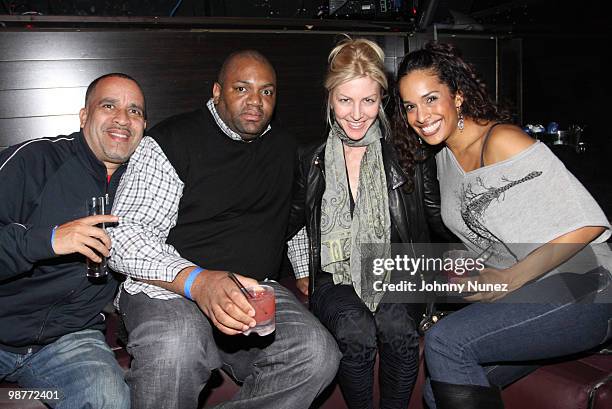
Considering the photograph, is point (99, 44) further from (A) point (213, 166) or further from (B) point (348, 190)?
(B) point (348, 190)

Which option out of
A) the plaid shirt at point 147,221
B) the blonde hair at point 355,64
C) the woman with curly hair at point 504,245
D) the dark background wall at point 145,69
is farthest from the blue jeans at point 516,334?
the dark background wall at point 145,69

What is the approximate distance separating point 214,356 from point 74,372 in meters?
0.44

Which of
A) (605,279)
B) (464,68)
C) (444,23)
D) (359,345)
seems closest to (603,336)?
(605,279)

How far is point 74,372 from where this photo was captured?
5.65 feet

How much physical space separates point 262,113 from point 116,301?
0.89 meters

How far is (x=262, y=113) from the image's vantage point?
6.81 ft

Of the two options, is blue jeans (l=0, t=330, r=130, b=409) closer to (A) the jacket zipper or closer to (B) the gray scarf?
(A) the jacket zipper

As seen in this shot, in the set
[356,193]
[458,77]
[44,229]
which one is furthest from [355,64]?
[44,229]

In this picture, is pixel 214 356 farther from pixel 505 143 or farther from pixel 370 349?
pixel 505 143

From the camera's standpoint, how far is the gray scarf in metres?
A: 2.14

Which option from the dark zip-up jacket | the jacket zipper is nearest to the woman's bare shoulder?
the dark zip-up jacket

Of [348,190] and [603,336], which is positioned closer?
[603,336]

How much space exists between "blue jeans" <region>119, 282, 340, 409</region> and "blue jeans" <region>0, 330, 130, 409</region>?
85 mm

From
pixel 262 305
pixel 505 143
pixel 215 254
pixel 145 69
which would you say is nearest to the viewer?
pixel 262 305
